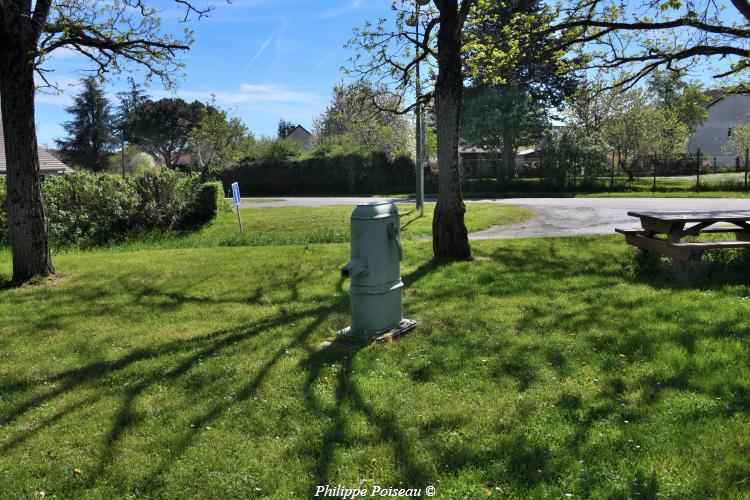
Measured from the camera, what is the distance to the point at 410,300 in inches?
257

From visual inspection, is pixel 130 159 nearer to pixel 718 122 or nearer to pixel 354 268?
pixel 718 122

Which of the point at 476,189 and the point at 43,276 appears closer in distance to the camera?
the point at 43,276

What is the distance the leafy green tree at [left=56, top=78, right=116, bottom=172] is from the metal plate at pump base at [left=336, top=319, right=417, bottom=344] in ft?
219

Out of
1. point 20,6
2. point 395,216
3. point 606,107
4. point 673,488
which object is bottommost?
point 673,488

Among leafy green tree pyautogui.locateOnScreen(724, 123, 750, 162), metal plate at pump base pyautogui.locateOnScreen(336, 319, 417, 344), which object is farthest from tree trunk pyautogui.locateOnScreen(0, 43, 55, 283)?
leafy green tree pyautogui.locateOnScreen(724, 123, 750, 162)

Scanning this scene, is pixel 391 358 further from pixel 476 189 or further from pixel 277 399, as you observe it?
pixel 476 189

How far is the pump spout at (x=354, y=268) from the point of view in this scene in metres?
4.78

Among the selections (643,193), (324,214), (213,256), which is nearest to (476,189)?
(643,193)

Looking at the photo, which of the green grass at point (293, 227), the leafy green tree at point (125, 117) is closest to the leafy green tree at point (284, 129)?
the leafy green tree at point (125, 117)

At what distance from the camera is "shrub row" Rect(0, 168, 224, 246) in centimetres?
1408

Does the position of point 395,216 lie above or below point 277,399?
above

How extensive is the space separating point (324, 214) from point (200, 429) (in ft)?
50.2

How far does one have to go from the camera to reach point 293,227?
53.5ft

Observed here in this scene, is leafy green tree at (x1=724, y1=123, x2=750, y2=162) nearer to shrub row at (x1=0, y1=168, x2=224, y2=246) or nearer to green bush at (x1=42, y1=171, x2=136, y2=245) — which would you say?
shrub row at (x1=0, y1=168, x2=224, y2=246)
